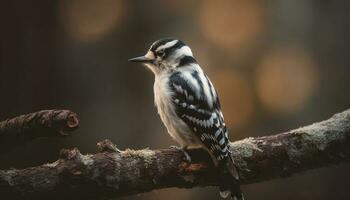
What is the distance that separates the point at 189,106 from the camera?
5777 mm

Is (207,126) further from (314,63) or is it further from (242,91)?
(314,63)

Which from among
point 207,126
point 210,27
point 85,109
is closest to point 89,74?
point 85,109

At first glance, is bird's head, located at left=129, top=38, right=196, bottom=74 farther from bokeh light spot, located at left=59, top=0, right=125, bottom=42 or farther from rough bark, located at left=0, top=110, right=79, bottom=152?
bokeh light spot, located at left=59, top=0, right=125, bottom=42

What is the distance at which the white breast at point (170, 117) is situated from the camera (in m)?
5.77

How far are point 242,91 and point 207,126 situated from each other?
21.2 ft

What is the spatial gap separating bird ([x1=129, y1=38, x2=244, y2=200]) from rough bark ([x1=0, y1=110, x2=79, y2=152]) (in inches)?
50.0

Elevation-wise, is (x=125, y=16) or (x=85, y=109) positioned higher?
(x=125, y=16)

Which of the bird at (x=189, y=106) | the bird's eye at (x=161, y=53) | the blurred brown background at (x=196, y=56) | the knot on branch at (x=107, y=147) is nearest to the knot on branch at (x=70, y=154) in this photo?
the knot on branch at (x=107, y=147)

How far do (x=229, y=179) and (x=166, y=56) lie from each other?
57.1 inches

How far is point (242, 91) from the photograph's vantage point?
12.0 metres

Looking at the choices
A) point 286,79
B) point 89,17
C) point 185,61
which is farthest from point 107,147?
point 89,17

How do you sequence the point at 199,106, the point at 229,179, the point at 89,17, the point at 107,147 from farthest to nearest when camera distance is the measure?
the point at 89,17 < the point at 199,106 < the point at 229,179 < the point at 107,147

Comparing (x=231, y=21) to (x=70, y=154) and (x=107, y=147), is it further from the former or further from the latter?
(x=70, y=154)

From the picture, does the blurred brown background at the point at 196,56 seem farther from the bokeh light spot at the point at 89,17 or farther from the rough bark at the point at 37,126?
the rough bark at the point at 37,126
